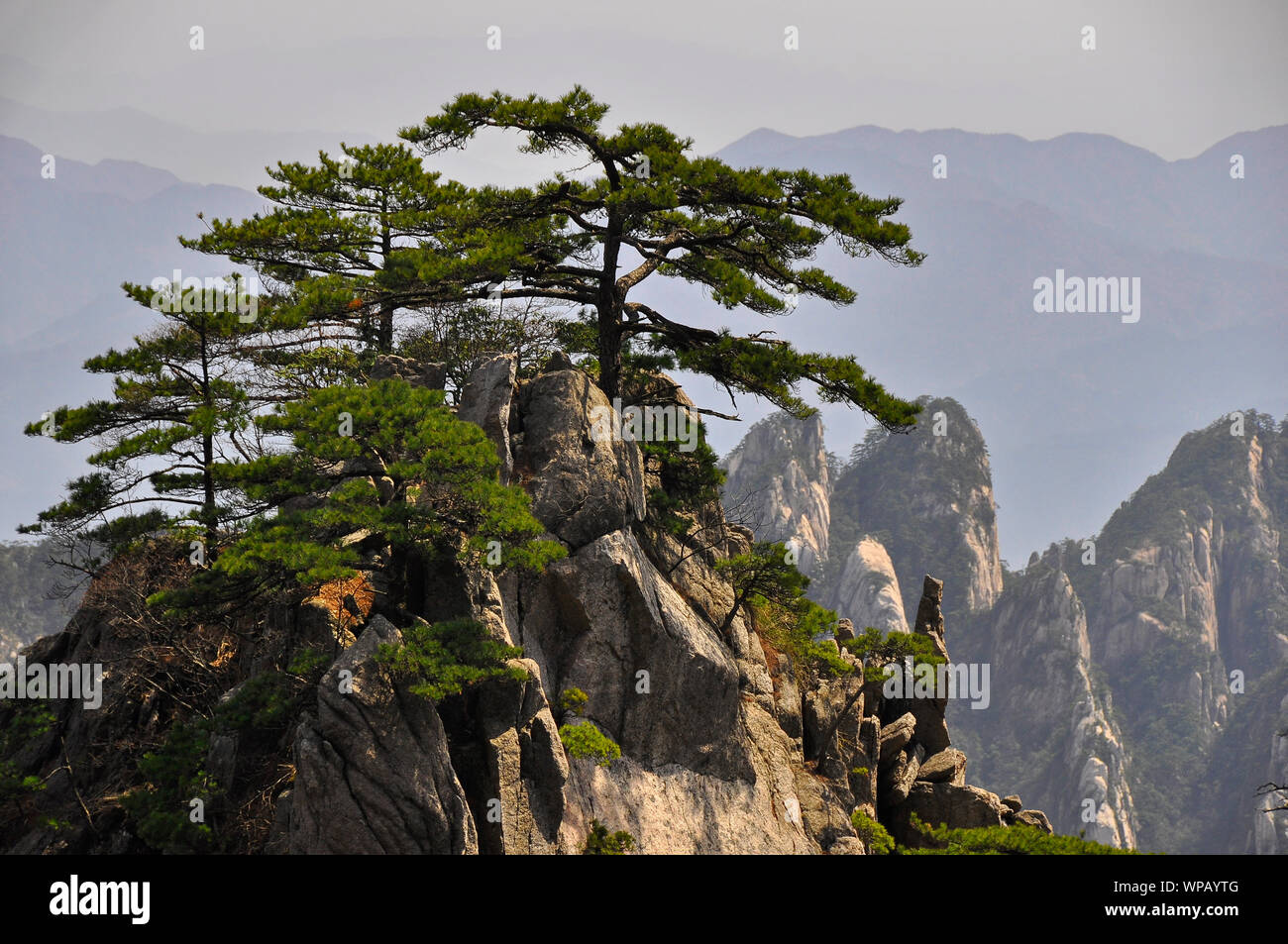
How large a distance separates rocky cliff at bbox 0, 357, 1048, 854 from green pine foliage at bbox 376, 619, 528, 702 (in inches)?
9.7

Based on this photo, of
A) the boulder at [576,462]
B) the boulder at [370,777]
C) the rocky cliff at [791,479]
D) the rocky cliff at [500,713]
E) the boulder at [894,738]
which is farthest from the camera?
the rocky cliff at [791,479]

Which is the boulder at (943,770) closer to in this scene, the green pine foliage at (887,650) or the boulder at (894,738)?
the boulder at (894,738)

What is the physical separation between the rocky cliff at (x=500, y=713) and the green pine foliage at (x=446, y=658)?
247 millimetres

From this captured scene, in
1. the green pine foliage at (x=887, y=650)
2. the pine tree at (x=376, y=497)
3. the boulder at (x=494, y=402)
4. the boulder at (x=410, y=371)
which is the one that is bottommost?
the green pine foliage at (x=887, y=650)

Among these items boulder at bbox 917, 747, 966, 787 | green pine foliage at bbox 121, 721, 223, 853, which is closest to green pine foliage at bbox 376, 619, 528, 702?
green pine foliage at bbox 121, 721, 223, 853

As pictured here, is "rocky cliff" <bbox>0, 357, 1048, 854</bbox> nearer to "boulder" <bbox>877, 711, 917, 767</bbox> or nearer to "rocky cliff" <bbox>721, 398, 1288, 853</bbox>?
"boulder" <bbox>877, 711, 917, 767</bbox>

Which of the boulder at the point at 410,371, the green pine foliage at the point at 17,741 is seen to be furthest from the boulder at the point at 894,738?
the green pine foliage at the point at 17,741

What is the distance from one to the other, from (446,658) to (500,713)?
156 cm

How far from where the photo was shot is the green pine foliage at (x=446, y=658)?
1335 centimetres

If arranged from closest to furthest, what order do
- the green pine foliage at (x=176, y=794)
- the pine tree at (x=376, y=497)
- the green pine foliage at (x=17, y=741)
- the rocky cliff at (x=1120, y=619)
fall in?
1. the pine tree at (x=376, y=497)
2. the green pine foliage at (x=176, y=794)
3. the green pine foliage at (x=17, y=741)
4. the rocky cliff at (x=1120, y=619)

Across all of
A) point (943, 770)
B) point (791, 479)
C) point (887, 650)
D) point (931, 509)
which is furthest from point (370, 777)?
point (931, 509)

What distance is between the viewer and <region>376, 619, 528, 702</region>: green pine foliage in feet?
43.8
